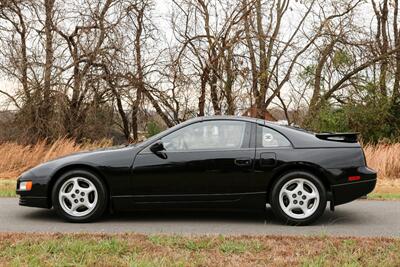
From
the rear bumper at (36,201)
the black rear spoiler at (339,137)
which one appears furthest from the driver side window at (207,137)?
the rear bumper at (36,201)

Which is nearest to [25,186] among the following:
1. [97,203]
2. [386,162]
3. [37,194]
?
[37,194]

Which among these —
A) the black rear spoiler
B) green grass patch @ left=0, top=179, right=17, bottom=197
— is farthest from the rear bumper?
the black rear spoiler

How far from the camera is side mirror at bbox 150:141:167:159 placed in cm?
692

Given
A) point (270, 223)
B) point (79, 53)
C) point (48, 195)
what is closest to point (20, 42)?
point (79, 53)

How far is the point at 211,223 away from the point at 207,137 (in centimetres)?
110

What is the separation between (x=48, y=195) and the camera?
702cm

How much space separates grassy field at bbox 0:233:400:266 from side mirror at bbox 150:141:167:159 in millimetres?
1391

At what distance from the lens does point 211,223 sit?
6949 millimetres

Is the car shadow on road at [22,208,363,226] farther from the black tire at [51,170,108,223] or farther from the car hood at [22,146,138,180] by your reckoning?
the car hood at [22,146,138,180]

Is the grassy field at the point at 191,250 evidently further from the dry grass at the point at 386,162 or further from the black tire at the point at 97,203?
the dry grass at the point at 386,162

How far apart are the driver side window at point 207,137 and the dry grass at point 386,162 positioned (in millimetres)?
8914

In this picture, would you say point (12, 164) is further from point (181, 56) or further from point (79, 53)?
point (181, 56)

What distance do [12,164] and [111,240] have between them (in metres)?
11.8

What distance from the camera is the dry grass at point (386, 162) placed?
15.0m
